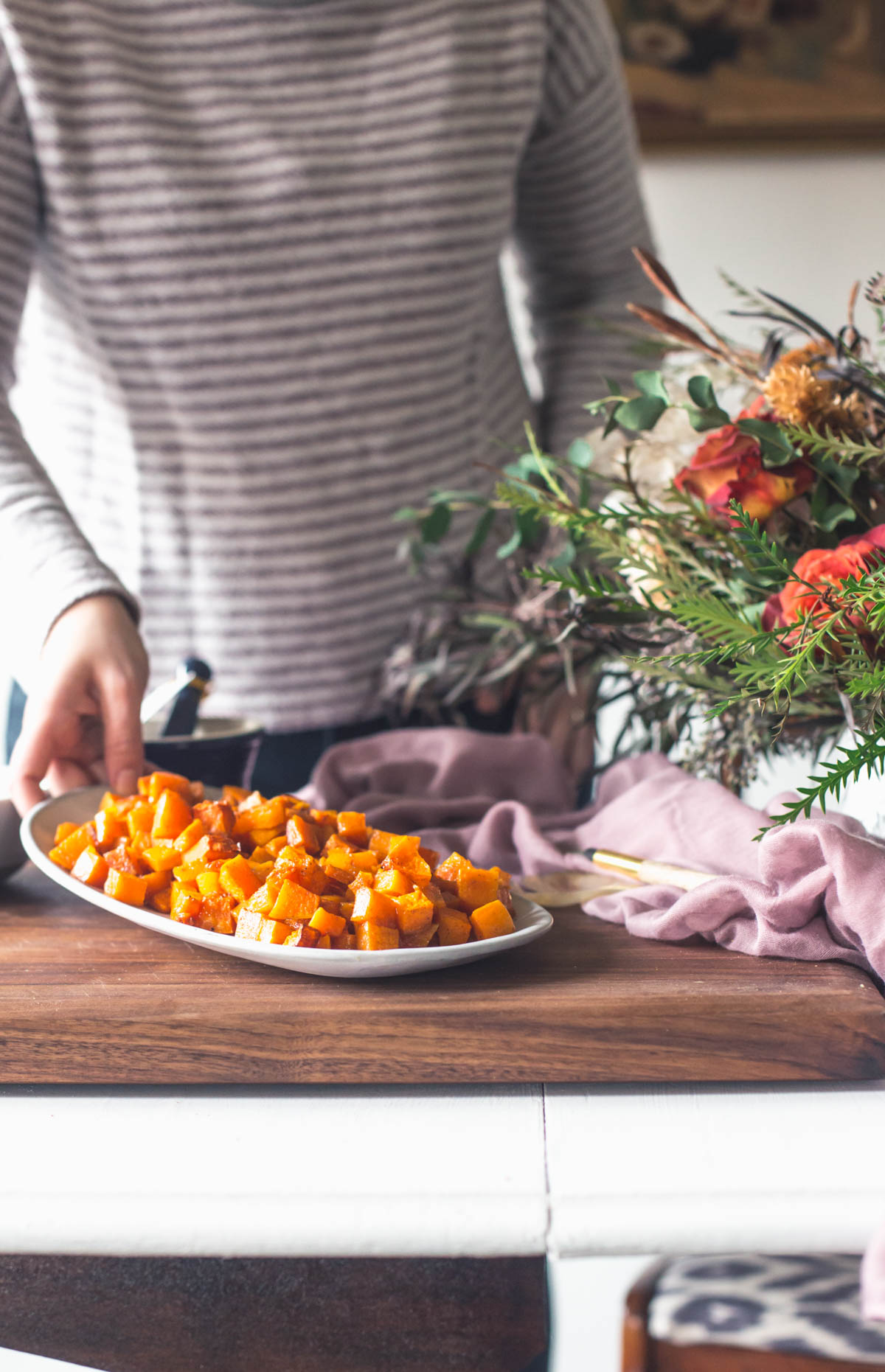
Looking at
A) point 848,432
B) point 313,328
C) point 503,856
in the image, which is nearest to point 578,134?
point 313,328

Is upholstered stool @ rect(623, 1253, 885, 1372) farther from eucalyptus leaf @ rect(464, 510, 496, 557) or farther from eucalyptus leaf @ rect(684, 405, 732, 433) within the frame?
eucalyptus leaf @ rect(464, 510, 496, 557)

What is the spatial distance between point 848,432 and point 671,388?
13 centimetres

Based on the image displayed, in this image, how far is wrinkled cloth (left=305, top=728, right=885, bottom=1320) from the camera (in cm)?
57

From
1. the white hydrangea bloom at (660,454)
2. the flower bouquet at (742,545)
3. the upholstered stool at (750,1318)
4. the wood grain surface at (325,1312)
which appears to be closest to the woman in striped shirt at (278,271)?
the flower bouquet at (742,545)

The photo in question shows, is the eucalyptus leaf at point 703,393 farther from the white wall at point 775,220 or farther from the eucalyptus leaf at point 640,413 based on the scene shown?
the white wall at point 775,220

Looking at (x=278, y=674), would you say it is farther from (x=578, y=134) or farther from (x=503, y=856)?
(x=578, y=134)

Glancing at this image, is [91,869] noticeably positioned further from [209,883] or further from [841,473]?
[841,473]

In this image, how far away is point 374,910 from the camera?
1.75 ft

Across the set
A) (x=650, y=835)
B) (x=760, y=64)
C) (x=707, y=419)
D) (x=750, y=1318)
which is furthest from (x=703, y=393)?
(x=760, y=64)

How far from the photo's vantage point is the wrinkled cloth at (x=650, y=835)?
568 mm

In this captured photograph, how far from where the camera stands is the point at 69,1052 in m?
0.52

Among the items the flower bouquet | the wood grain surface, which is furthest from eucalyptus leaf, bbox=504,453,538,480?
the wood grain surface

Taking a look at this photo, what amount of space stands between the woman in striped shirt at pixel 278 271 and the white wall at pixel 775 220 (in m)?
0.99

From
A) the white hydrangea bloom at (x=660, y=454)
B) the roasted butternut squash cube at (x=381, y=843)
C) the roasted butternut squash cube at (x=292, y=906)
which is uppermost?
the white hydrangea bloom at (x=660, y=454)
